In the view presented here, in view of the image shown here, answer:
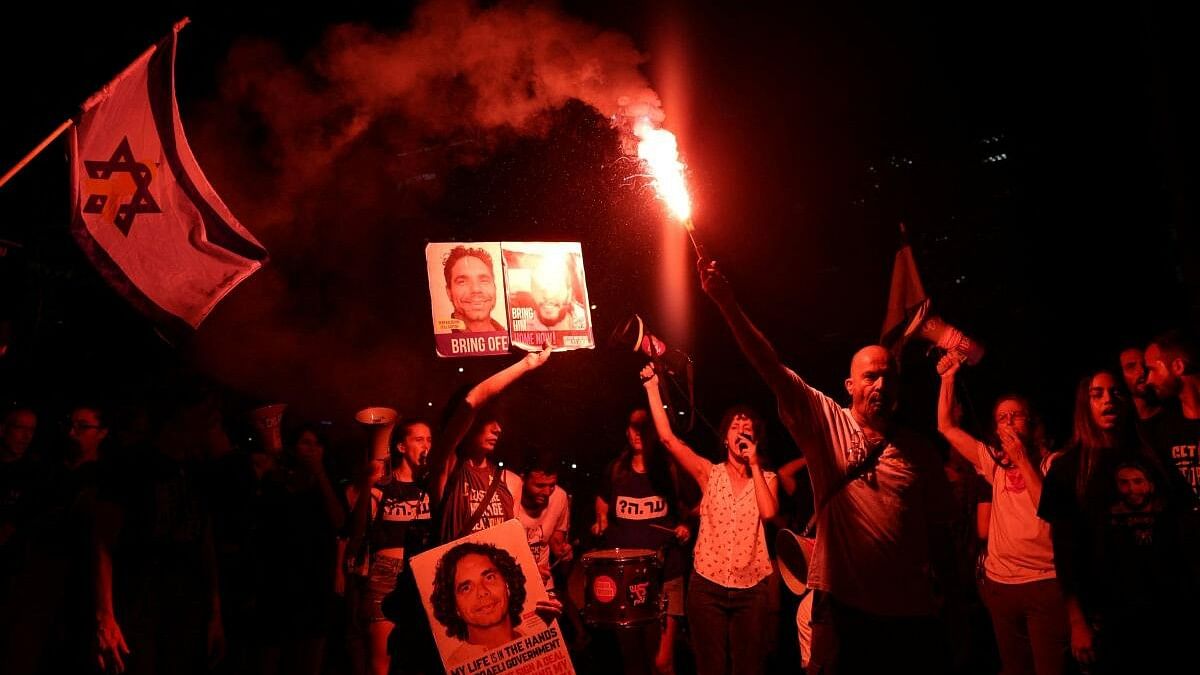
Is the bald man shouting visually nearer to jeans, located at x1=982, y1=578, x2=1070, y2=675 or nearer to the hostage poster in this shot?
jeans, located at x1=982, y1=578, x2=1070, y2=675

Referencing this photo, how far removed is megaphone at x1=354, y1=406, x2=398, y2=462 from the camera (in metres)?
6.86

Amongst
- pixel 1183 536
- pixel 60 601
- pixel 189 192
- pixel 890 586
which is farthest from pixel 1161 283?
pixel 60 601

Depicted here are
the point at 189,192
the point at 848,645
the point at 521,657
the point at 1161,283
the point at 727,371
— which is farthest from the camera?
the point at 727,371

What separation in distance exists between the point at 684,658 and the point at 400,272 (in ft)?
22.8

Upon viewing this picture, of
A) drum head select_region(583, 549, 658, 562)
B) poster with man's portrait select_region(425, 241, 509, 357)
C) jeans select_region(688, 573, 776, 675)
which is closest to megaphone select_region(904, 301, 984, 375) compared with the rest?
jeans select_region(688, 573, 776, 675)

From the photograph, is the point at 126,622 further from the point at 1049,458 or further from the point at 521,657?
the point at 1049,458

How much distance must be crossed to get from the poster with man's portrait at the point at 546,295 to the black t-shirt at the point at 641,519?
7.96 ft

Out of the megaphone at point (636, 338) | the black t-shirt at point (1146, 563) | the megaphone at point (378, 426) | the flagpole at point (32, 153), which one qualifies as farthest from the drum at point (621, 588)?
the flagpole at point (32, 153)

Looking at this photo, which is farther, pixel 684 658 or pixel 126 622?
pixel 684 658

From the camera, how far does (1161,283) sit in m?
11.9

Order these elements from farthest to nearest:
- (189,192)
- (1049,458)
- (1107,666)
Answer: (1049,458), (189,192), (1107,666)

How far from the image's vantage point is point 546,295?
398 inches

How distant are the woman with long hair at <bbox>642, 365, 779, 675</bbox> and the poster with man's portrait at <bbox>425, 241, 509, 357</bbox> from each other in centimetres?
356

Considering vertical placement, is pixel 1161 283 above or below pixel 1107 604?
above
